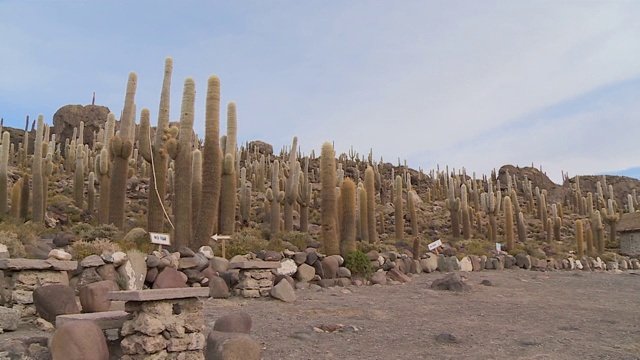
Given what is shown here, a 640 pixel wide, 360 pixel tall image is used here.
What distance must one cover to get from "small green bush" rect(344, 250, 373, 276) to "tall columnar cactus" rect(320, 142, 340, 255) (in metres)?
0.56

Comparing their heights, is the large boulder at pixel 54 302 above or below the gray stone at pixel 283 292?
above

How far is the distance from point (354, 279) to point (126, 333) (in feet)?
31.2

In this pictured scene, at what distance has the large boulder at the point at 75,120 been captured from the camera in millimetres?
46594

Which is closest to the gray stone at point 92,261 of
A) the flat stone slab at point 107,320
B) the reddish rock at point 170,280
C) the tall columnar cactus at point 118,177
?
the reddish rock at point 170,280

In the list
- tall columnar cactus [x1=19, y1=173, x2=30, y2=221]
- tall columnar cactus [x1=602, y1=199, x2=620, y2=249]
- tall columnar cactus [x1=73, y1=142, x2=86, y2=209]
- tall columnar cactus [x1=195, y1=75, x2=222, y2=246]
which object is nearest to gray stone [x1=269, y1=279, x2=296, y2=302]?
tall columnar cactus [x1=195, y1=75, x2=222, y2=246]

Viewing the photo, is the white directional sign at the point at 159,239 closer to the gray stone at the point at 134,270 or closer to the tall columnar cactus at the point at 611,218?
the gray stone at the point at 134,270

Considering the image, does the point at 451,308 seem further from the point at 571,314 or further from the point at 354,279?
the point at 354,279

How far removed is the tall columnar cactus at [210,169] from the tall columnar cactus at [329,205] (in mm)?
3252

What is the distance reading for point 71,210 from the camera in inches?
813

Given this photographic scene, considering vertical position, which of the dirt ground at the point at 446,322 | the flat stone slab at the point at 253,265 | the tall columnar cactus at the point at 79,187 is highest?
the tall columnar cactus at the point at 79,187

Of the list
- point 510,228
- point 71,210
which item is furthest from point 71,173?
point 510,228

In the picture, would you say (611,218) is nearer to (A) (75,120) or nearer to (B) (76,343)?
(B) (76,343)

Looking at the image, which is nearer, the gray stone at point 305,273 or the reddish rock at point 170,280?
the reddish rock at point 170,280

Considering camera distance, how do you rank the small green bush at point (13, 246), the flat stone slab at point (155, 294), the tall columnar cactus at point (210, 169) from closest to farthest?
the flat stone slab at point (155, 294)
the small green bush at point (13, 246)
the tall columnar cactus at point (210, 169)
